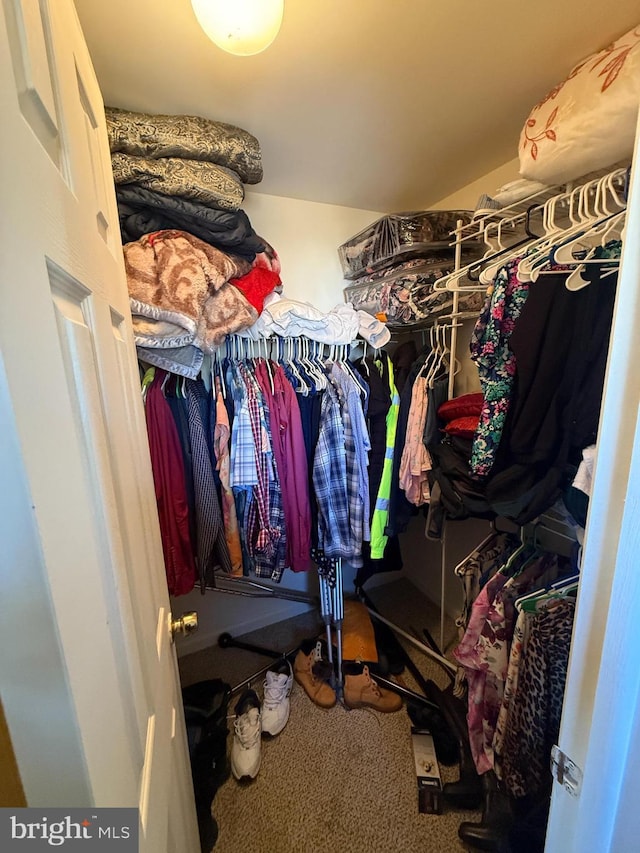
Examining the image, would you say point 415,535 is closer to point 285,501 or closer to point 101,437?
point 285,501

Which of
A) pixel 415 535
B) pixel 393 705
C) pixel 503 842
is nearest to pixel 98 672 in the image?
pixel 503 842

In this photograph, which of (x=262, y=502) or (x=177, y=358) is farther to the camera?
(x=262, y=502)

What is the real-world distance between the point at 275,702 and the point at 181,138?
2231mm

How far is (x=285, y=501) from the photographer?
144 cm

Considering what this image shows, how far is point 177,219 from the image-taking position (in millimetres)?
1216

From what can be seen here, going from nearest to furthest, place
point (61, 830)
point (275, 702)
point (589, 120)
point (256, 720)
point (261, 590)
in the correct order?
point (61, 830) < point (589, 120) < point (256, 720) < point (275, 702) < point (261, 590)

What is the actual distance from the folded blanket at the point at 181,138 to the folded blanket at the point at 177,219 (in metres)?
0.12

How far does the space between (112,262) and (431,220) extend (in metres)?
1.36

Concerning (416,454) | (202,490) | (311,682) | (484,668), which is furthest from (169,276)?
(311,682)

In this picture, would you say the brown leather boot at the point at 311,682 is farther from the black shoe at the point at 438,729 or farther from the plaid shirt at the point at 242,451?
the plaid shirt at the point at 242,451

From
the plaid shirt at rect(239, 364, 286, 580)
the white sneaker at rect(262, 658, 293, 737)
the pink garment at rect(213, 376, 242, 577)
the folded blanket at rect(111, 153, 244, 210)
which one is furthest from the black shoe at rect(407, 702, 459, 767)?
the folded blanket at rect(111, 153, 244, 210)

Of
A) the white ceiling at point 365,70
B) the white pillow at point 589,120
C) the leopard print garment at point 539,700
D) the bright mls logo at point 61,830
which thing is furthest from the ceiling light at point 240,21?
the leopard print garment at point 539,700

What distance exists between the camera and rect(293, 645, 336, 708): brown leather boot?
1.61 m

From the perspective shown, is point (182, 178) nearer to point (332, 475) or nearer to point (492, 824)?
point (332, 475)
